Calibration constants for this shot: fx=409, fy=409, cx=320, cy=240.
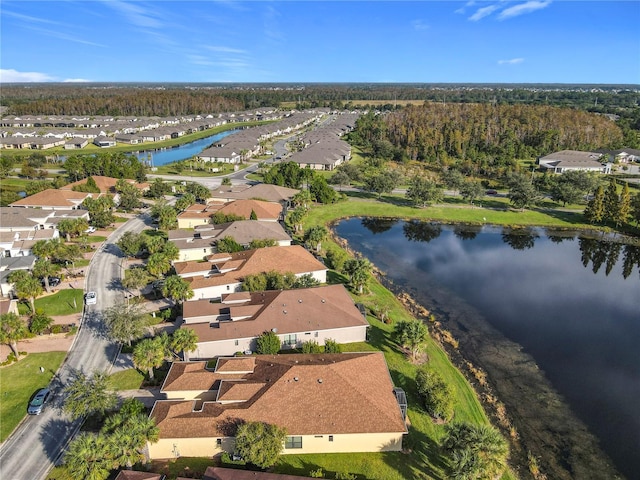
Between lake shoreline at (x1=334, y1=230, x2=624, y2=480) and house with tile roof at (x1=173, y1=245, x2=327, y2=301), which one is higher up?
house with tile roof at (x1=173, y1=245, x2=327, y2=301)

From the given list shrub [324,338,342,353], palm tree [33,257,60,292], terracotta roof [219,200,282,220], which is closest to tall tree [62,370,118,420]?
shrub [324,338,342,353]

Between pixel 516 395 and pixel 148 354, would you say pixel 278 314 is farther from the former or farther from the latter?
pixel 516 395

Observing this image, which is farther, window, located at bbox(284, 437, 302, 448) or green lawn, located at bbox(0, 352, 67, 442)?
green lawn, located at bbox(0, 352, 67, 442)

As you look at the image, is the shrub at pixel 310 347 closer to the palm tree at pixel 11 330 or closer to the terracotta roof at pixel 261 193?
the palm tree at pixel 11 330

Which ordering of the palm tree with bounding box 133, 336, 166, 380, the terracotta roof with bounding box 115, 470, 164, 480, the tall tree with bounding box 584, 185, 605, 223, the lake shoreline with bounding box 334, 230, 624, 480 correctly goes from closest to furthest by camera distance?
the terracotta roof with bounding box 115, 470, 164, 480, the lake shoreline with bounding box 334, 230, 624, 480, the palm tree with bounding box 133, 336, 166, 380, the tall tree with bounding box 584, 185, 605, 223

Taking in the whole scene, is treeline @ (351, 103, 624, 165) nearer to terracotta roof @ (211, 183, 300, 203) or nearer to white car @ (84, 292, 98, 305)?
terracotta roof @ (211, 183, 300, 203)

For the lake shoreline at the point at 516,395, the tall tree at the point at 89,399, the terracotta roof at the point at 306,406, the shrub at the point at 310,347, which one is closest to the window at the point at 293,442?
the terracotta roof at the point at 306,406
